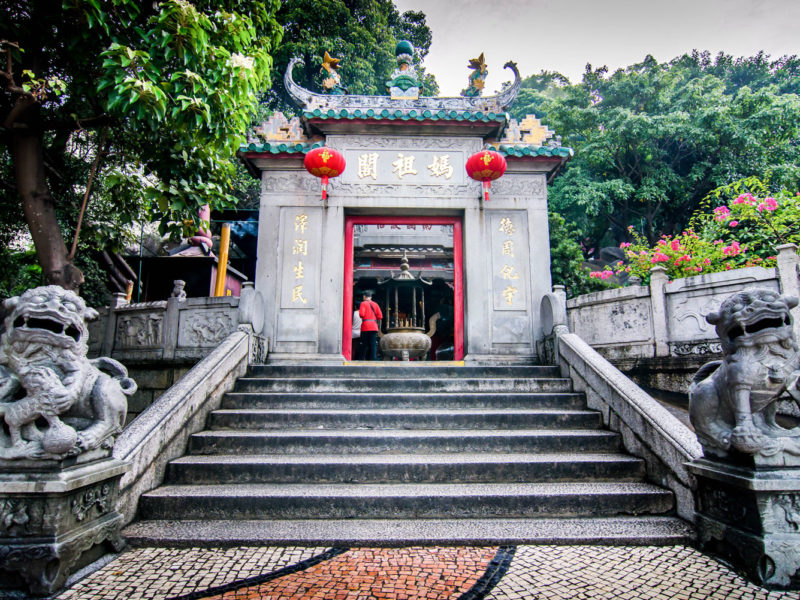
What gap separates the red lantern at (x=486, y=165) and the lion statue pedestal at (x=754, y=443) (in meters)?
4.75

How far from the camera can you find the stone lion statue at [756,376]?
100 inches

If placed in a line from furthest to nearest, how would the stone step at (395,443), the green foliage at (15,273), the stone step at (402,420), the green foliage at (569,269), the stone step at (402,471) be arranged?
the green foliage at (569,269)
the green foliage at (15,273)
the stone step at (402,420)
the stone step at (395,443)
the stone step at (402,471)

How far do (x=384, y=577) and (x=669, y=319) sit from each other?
5.66 meters

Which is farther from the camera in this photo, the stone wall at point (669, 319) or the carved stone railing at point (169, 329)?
the carved stone railing at point (169, 329)

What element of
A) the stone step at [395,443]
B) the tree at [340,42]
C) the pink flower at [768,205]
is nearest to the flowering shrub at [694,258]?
the pink flower at [768,205]

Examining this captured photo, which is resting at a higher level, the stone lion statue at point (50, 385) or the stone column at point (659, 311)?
the stone column at point (659, 311)

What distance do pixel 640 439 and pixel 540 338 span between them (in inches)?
131

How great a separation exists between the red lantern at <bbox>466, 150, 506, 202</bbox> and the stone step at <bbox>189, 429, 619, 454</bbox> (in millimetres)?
4442

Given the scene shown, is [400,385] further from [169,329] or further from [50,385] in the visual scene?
[169,329]

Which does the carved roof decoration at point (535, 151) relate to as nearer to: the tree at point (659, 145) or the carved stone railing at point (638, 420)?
the carved stone railing at point (638, 420)

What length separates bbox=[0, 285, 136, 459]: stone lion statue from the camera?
2490 mm

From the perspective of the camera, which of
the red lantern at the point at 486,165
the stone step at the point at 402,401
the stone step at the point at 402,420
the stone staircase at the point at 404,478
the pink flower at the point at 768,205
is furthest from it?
the pink flower at the point at 768,205

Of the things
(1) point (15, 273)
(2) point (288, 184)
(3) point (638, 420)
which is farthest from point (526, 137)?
(1) point (15, 273)

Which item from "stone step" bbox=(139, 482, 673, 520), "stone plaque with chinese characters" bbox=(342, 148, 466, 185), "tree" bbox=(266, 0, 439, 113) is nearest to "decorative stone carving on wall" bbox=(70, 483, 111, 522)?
"stone step" bbox=(139, 482, 673, 520)
